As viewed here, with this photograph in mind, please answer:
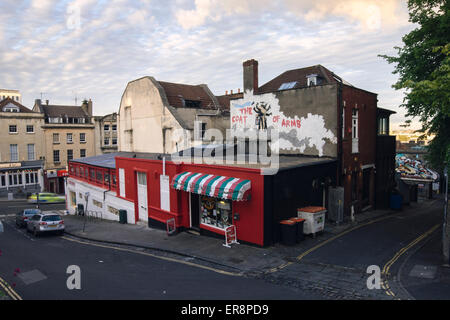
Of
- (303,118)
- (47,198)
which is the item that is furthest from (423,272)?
(47,198)

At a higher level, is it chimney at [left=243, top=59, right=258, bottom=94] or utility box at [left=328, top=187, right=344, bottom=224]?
chimney at [left=243, top=59, right=258, bottom=94]

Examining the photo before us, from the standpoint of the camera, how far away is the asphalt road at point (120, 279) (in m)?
10.5

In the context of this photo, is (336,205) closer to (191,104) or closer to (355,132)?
(355,132)

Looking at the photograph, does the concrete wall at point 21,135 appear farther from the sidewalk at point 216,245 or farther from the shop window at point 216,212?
the shop window at point 216,212

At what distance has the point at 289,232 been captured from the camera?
1484 cm

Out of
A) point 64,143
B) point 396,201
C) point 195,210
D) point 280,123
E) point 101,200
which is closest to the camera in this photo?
point 195,210

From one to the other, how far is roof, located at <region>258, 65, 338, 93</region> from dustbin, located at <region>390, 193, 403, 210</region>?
31.7ft

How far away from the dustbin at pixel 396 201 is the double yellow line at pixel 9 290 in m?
23.2

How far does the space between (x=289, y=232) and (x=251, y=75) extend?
42.4ft

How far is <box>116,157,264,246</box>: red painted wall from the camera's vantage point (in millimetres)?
14844

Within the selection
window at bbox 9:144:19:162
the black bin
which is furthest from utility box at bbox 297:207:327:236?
window at bbox 9:144:19:162

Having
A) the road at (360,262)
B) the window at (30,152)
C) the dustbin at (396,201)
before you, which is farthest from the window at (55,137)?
the road at (360,262)

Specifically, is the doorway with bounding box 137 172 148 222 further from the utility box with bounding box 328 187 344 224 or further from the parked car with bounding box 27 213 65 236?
the utility box with bounding box 328 187 344 224
